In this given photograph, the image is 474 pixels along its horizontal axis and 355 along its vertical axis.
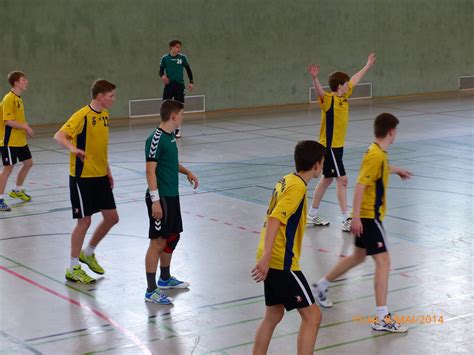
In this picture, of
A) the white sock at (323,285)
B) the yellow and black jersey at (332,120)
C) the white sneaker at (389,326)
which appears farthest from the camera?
the yellow and black jersey at (332,120)

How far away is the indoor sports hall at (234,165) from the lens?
743cm

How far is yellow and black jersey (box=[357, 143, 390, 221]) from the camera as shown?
7.30m

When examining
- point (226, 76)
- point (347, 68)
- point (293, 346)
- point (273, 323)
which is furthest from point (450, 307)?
point (347, 68)

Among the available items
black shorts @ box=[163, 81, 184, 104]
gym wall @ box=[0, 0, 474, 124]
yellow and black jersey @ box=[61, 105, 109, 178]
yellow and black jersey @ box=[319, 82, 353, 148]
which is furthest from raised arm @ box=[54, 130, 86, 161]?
gym wall @ box=[0, 0, 474, 124]

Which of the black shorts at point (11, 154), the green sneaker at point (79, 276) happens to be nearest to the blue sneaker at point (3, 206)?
the black shorts at point (11, 154)

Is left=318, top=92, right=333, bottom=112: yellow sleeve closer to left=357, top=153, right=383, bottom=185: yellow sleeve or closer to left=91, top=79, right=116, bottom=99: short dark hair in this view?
left=91, top=79, right=116, bottom=99: short dark hair

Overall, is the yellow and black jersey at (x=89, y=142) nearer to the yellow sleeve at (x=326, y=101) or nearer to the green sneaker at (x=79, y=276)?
the green sneaker at (x=79, y=276)

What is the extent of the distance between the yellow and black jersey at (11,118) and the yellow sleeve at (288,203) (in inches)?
266

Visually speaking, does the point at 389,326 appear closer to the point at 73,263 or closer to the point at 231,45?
the point at 73,263

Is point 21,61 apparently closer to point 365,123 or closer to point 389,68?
point 365,123

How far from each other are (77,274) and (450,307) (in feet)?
11.7

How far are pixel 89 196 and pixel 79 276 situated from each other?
2.60 feet

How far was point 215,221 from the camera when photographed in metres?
11.1

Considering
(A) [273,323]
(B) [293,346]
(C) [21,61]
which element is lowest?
(B) [293,346]
